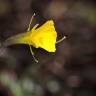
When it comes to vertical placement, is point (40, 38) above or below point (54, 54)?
above

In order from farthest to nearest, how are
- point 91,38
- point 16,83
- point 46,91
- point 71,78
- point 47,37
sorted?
point 91,38 → point 71,78 → point 46,91 → point 16,83 → point 47,37

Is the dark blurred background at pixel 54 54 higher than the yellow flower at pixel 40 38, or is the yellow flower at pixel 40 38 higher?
the yellow flower at pixel 40 38

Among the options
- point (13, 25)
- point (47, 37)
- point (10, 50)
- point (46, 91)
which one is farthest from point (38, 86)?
point (47, 37)

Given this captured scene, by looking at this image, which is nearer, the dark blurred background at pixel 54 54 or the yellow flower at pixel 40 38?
the yellow flower at pixel 40 38

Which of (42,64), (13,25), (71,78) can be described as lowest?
(71,78)

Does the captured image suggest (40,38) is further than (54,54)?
No

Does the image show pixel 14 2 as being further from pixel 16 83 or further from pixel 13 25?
pixel 16 83

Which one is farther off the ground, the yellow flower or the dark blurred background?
the yellow flower

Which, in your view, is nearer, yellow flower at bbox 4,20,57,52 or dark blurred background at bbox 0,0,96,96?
yellow flower at bbox 4,20,57,52
